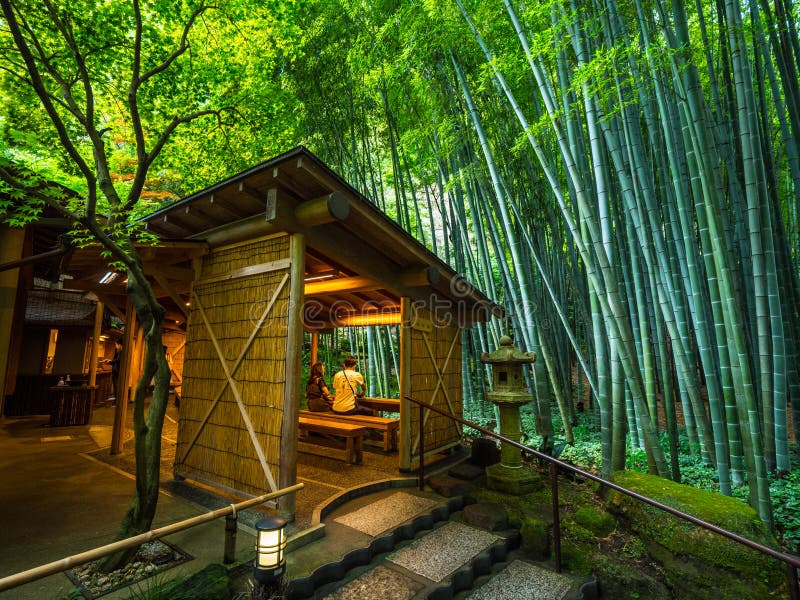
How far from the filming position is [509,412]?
3.96 metres

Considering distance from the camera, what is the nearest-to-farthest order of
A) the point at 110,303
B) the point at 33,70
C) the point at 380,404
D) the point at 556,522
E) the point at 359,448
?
1. the point at 33,70
2. the point at 556,522
3. the point at 359,448
4. the point at 110,303
5. the point at 380,404

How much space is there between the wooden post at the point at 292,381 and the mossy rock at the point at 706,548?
2581 millimetres

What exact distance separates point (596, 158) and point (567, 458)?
3611 mm

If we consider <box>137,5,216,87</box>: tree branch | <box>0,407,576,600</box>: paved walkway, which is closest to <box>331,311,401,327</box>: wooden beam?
<box>0,407,576,600</box>: paved walkway

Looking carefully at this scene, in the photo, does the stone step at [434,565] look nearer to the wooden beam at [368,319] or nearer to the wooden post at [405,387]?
the wooden post at [405,387]

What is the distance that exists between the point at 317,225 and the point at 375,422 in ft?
8.65

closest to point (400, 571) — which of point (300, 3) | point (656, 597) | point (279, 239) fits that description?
point (656, 597)

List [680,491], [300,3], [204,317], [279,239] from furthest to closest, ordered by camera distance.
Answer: [300,3] < [204,317] < [279,239] < [680,491]

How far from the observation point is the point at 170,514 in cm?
280

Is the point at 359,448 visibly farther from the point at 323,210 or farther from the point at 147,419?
the point at 323,210

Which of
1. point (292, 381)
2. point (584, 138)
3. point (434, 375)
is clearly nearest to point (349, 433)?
point (434, 375)

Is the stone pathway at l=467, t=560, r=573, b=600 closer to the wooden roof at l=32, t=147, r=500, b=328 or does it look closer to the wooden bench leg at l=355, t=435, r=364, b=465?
the wooden bench leg at l=355, t=435, r=364, b=465

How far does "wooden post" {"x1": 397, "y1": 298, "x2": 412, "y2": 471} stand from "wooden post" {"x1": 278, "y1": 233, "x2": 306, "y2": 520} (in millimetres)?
1469

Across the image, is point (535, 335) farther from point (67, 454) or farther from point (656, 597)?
point (67, 454)
